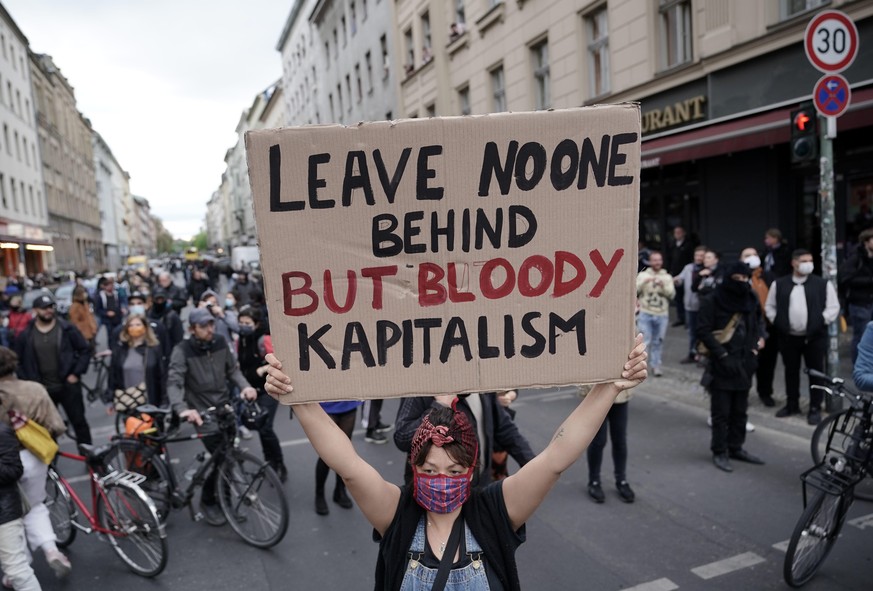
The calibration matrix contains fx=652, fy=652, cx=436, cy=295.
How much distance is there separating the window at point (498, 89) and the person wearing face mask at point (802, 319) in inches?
546

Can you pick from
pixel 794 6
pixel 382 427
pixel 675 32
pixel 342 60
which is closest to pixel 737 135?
pixel 794 6

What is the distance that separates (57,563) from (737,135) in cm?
1135

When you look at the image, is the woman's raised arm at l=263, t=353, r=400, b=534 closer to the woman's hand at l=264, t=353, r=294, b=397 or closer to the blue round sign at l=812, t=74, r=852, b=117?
the woman's hand at l=264, t=353, r=294, b=397

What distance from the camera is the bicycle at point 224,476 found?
502cm

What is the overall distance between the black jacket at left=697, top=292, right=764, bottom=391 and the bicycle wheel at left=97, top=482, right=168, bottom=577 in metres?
4.73

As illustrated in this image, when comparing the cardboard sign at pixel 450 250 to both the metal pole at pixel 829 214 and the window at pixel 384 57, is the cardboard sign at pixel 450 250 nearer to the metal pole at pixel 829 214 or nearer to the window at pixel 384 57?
the metal pole at pixel 829 214

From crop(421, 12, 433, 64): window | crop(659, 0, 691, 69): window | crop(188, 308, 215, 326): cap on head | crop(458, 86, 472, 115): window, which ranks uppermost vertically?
crop(421, 12, 433, 64): window

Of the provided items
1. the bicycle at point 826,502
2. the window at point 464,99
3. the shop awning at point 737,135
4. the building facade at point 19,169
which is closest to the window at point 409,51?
the window at point 464,99

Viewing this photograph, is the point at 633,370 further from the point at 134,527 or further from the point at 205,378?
the point at 205,378

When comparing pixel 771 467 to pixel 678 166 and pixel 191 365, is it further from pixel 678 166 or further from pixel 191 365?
pixel 678 166

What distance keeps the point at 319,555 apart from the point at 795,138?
6935mm

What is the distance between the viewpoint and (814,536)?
403 cm

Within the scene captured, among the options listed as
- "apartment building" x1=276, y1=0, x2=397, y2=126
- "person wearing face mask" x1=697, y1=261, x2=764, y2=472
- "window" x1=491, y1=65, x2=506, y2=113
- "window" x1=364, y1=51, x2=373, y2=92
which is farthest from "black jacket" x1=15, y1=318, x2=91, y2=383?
"window" x1=364, y1=51, x2=373, y2=92

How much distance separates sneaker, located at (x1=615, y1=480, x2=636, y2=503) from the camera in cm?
538
